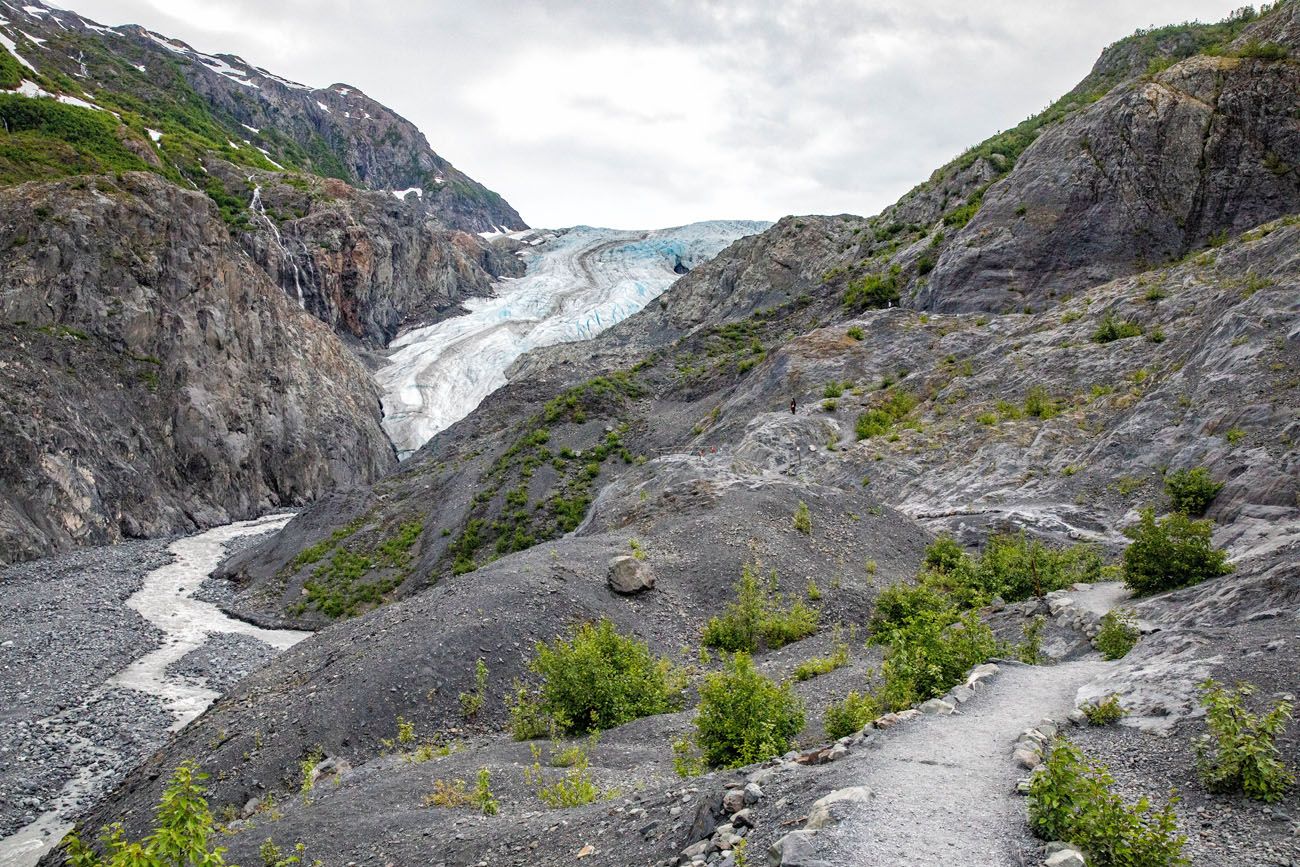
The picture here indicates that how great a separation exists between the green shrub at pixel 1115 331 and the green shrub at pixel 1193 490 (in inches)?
317

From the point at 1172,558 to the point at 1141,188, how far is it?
20.9m

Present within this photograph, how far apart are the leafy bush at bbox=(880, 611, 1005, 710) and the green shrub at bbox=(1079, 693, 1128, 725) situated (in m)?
1.81

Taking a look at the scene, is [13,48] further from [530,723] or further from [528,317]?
[530,723]

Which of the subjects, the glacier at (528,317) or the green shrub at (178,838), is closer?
the green shrub at (178,838)

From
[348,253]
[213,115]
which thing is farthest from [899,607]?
[213,115]

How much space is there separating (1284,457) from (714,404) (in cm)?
2022

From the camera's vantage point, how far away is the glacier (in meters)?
69.3

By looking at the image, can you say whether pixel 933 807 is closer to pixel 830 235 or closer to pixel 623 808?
pixel 623 808

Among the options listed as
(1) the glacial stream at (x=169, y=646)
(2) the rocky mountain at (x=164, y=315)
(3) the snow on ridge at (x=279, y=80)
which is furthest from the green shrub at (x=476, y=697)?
(3) the snow on ridge at (x=279, y=80)

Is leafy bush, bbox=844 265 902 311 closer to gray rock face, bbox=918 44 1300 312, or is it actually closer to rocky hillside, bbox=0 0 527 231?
gray rock face, bbox=918 44 1300 312

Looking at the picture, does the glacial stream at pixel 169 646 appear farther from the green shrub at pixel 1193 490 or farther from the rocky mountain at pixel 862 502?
the green shrub at pixel 1193 490

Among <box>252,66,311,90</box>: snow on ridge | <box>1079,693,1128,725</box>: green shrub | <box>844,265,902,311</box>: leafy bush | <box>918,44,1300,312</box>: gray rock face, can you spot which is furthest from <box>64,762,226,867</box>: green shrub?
<box>252,66,311,90</box>: snow on ridge

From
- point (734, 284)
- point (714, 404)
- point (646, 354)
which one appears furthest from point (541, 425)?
point (734, 284)

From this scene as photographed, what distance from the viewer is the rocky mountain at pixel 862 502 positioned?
22.3 ft
